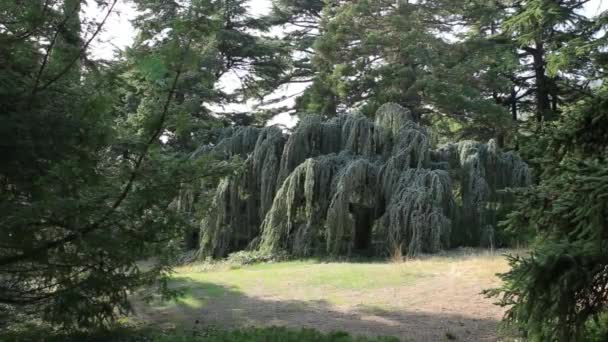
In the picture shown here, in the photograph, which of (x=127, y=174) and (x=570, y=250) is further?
(x=127, y=174)

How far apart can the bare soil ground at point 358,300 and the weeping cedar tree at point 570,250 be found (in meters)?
2.97

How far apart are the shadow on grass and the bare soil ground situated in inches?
0.5

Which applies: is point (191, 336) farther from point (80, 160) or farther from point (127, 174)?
point (80, 160)

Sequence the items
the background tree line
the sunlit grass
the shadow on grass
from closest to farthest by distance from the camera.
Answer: the background tree line < the shadow on grass < the sunlit grass

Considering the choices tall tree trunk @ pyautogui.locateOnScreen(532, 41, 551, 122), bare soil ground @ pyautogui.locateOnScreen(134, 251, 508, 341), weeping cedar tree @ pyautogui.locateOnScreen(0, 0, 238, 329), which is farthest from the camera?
tall tree trunk @ pyautogui.locateOnScreen(532, 41, 551, 122)

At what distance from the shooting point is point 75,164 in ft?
16.4

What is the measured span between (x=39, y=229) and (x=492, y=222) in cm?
1139

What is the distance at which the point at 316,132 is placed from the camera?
50.5ft

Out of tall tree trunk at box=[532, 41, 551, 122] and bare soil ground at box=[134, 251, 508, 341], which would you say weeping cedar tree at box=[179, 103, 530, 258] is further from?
tall tree trunk at box=[532, 41, 551, 122]

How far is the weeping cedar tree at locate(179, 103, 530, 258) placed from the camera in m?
13.0

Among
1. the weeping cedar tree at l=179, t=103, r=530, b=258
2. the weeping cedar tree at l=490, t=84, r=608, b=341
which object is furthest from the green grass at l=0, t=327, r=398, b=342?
the weeping cedar tree at l=179, t=103, r=530, b=258

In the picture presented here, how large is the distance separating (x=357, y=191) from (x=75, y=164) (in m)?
9.29

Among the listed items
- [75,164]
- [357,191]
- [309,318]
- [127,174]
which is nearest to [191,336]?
[309,318]

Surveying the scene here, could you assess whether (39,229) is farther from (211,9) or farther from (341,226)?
(341,226)
